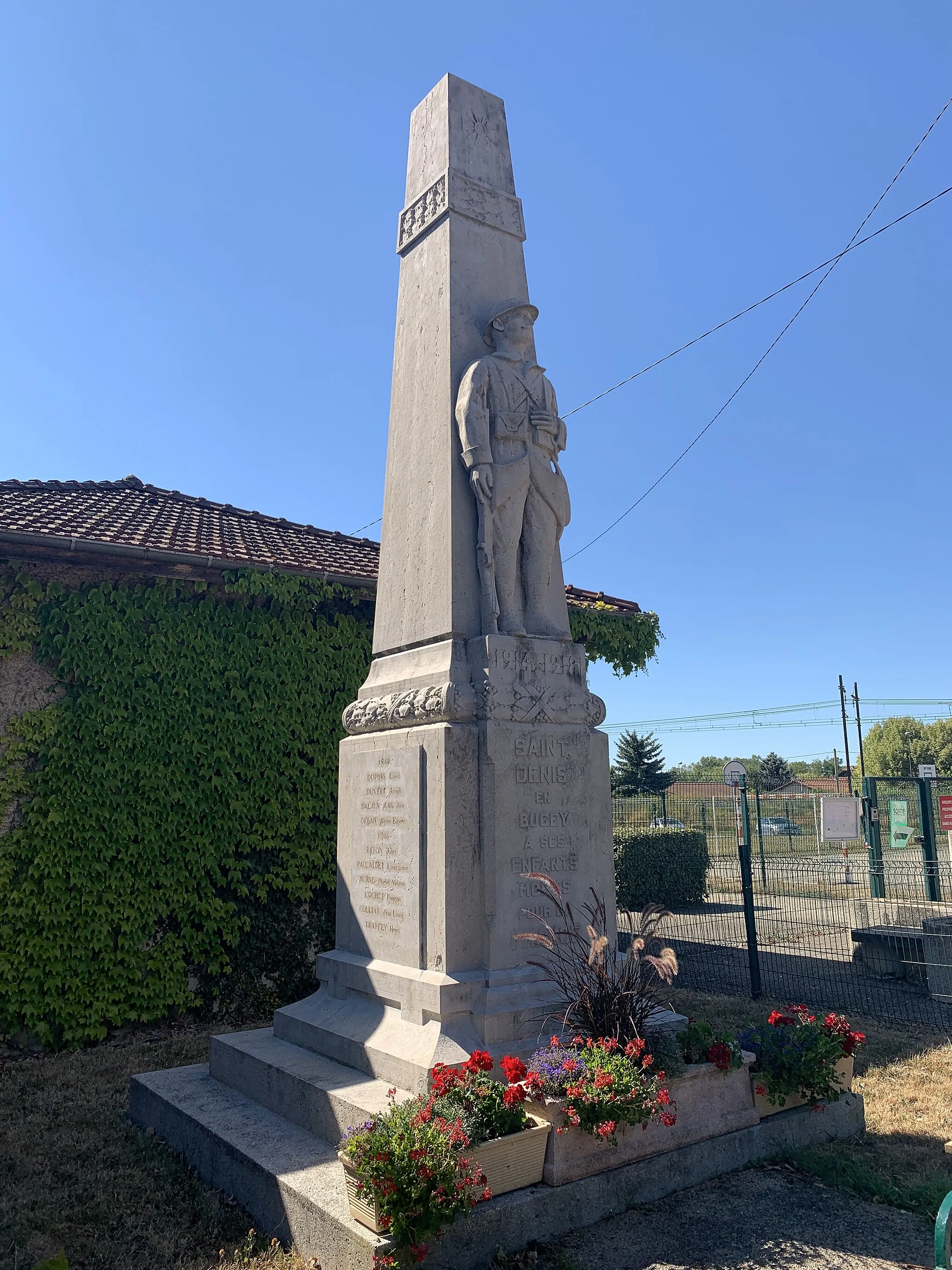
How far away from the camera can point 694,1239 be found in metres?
3.40

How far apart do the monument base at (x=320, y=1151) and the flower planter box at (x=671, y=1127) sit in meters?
0.04

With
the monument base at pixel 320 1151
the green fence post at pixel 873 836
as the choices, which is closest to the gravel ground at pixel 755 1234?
the monument base at pixel 320 1151

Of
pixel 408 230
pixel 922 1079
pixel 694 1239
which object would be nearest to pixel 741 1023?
pixel 922 1079

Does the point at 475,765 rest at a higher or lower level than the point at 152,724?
lower

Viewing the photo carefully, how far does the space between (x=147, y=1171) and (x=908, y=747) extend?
7659 centimetres

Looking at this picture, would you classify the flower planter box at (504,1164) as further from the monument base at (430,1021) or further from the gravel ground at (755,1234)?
the monument base at (430,1021)

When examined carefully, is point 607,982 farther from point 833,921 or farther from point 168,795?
point 833,921

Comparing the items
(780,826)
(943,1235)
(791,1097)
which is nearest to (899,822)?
(780,826)

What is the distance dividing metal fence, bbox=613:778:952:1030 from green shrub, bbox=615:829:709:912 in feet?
0.81

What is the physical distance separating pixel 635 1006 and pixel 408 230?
194 inches

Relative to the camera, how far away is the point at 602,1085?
356 centimetres

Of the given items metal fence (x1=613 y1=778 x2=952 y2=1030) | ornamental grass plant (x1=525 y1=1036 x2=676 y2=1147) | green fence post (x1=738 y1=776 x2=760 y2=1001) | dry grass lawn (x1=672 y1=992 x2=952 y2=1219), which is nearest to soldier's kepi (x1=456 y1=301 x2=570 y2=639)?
ornamental grass plant (x1=525 y1=1036 x2=676 y2=1147)

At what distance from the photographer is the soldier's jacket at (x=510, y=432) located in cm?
498

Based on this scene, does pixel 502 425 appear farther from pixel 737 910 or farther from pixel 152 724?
pixel 737 910
